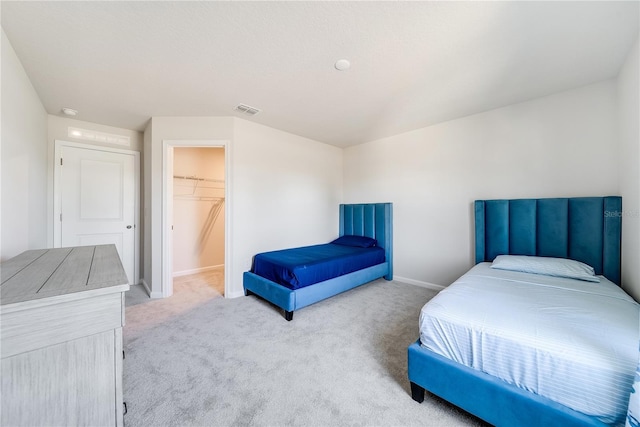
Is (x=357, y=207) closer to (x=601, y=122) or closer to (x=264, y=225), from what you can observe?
(x=264, y=225)

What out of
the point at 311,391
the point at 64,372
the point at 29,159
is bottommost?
the point at 311,391

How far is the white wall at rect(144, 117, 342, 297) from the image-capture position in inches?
125

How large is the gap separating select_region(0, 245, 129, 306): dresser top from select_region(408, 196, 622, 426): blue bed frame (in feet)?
5.43

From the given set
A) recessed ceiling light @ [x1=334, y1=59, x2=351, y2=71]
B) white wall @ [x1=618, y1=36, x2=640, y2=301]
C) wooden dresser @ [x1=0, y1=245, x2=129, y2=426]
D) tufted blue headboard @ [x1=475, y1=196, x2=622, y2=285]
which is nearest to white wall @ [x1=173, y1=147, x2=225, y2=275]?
recessed ceiling light @ [x1=334, y1=59, x2=351, y2=71]

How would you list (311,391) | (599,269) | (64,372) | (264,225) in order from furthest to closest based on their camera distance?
(264,225), (599,269), (311,391), (64,372)

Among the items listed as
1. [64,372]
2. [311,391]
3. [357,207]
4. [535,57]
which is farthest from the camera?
[357,207]

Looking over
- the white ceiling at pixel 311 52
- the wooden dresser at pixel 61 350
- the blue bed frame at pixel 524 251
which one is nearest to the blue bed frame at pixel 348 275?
the blue bed frame at pixel 524 251

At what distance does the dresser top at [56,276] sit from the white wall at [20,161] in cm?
60

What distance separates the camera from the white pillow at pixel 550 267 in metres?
2.03

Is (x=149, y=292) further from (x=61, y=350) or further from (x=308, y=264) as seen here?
(x=61, y=350)

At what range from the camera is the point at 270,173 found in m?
3.67

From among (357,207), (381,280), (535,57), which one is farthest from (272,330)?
(535,57)

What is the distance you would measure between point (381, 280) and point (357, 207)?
4.50 feet

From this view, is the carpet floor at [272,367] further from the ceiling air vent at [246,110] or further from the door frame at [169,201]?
the ceiling air vent at [246,110]
